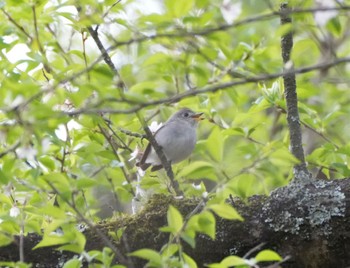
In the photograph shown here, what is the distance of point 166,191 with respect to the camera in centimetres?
426

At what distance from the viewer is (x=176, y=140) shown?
5973 millimetres

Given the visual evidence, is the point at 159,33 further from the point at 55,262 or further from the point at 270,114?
the point at 270,114

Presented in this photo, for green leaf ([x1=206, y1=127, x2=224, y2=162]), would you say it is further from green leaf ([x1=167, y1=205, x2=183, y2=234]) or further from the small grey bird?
the small grey bird

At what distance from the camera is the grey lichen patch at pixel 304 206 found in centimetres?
351

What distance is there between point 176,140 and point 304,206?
2507 millimetres

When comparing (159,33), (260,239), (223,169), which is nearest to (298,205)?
(260,239)

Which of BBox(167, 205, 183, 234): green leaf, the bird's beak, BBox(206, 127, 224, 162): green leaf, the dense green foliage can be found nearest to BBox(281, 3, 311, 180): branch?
the dense green foliage

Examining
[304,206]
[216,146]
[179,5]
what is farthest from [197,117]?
[179,5]

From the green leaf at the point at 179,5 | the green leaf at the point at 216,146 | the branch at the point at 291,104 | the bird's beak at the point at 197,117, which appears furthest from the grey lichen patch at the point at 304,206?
the bird's beak at the point at 197,117

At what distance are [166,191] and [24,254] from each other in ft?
3.09

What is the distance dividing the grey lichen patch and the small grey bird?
182cm

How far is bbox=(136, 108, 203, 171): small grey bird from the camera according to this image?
18.3ft

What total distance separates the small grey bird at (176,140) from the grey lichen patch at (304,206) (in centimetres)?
182

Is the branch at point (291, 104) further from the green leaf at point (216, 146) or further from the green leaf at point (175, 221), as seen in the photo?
the green leaf at point (175, 221)
